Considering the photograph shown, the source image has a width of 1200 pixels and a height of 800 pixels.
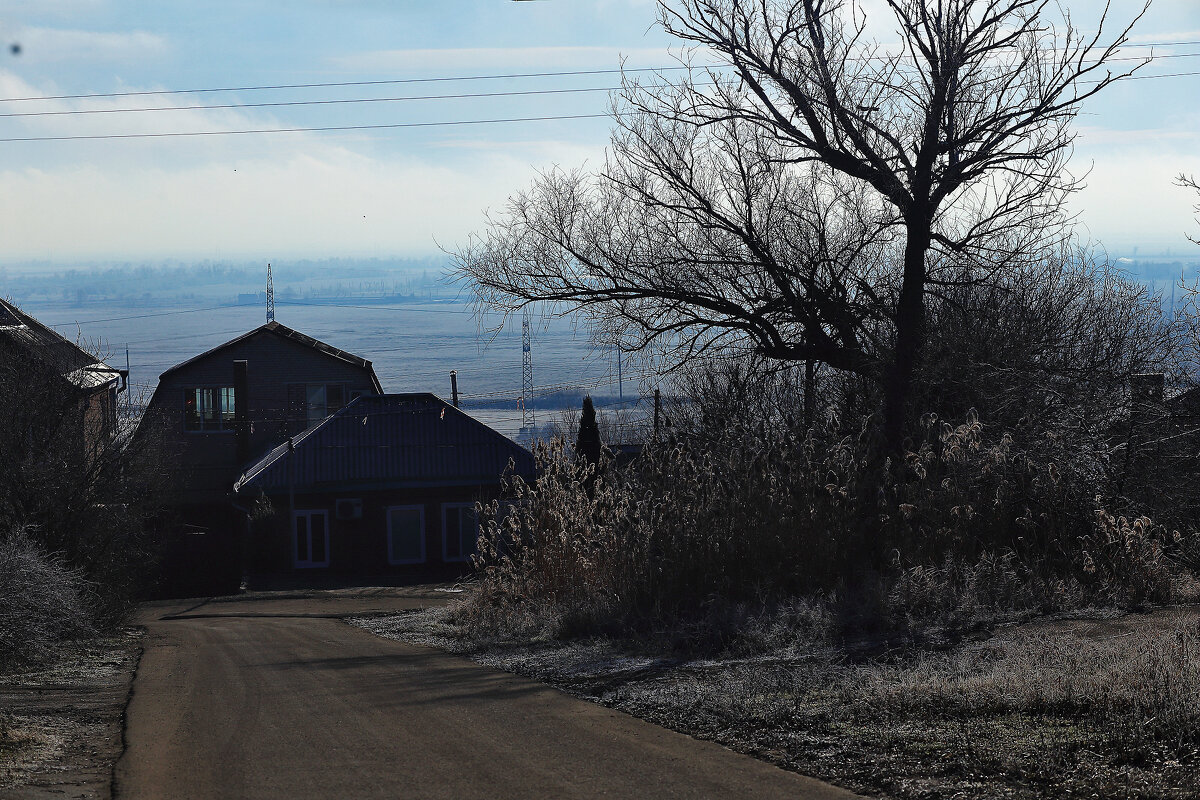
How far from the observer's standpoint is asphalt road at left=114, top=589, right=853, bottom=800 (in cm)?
508

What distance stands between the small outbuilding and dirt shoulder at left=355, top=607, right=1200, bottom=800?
25337mm

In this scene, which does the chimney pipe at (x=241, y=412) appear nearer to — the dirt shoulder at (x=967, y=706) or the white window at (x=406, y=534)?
the white window at (x=406, y=534)

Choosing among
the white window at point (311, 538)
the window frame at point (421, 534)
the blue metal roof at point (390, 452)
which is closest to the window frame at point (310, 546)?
the white window at point (311, 538)

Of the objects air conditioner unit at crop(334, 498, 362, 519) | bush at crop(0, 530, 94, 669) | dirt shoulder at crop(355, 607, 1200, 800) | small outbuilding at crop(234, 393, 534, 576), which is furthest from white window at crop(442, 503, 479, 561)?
dirt shoulder at crop(355, 607, 1200, 800)

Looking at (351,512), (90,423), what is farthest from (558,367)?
(90,423)

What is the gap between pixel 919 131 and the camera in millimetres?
14898

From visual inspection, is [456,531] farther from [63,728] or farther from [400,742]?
[400,742]

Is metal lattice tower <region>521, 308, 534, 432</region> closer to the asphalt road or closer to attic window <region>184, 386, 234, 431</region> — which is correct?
the asphalt road

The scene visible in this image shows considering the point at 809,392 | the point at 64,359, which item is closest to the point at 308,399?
the point at 64,359

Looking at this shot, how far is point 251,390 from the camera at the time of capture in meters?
41.8

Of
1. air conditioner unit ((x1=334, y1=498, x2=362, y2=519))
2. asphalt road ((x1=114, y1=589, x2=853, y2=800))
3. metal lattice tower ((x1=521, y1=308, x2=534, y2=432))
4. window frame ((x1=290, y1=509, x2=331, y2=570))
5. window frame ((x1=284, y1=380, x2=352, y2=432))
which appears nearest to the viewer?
asphalt road ((x1=114, y1=589, x2=853, y2=800))

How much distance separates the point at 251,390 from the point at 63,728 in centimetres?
3661

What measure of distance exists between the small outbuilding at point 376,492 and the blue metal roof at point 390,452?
0.03 meters

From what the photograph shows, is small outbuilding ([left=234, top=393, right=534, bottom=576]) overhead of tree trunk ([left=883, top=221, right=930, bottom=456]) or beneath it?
beneath
